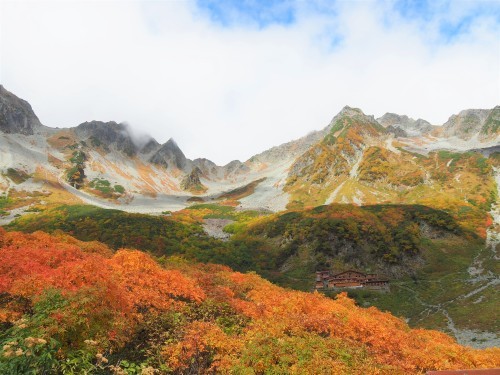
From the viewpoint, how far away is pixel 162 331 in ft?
69.0

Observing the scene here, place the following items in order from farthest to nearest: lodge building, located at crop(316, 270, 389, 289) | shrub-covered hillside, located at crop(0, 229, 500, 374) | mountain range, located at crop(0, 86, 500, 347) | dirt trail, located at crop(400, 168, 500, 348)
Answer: lodge building, located at crop(316, 270, 389, 289)
mountain range, located at crop(0, 86, 500, 347)
dirt trail, located at crop(400, 168, 500, 348)
shrub-covered hillside, located at crop(0, 229, 500, 374)

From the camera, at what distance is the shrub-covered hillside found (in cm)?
1420

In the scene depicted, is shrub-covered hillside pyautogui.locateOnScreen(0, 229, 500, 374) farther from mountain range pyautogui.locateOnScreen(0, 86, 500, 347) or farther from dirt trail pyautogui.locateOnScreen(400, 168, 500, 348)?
mountain range pyautogui.locateOnScreen(0, 86, 500, 347)

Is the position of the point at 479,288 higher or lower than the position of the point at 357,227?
lower

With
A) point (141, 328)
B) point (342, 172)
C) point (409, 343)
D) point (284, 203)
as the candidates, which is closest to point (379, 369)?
point (409, 343)

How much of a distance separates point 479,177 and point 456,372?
503 ft

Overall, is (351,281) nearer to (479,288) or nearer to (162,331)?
(479,288)

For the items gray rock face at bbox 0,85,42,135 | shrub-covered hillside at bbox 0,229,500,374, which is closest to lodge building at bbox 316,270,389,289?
shrub-covered hillside at bbox 0,229,500,374

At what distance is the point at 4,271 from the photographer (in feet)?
70.2

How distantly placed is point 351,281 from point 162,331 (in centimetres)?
5586

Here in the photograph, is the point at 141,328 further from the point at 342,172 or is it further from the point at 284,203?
the point at 342,172

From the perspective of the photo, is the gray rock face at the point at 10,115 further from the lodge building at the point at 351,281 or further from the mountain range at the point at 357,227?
the lodge building at the point at 351,281

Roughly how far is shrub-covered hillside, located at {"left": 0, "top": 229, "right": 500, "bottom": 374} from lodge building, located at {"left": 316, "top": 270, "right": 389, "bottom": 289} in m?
42.3

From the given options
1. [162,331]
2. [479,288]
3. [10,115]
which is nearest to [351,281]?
[479,288]
